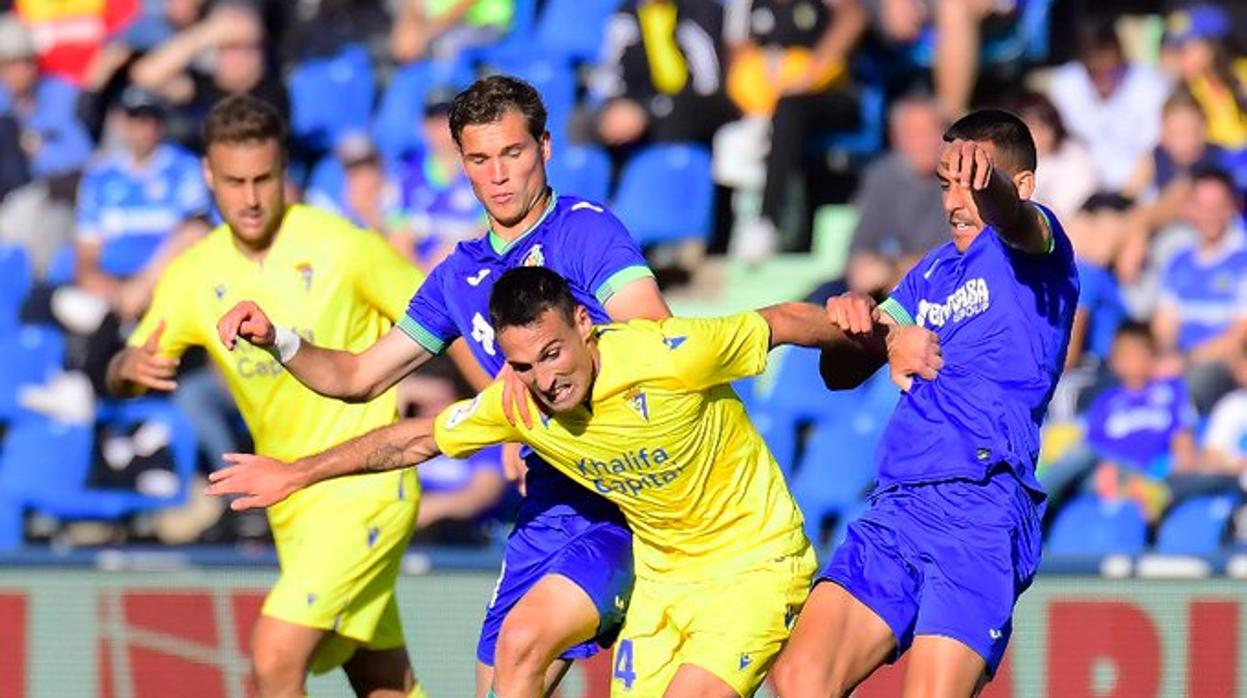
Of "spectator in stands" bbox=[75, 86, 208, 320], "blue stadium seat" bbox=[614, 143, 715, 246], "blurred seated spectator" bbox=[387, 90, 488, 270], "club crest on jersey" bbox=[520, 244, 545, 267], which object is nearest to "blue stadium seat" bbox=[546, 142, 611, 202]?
"blue stadium seat" bbox=[614, 143, 715, 246]

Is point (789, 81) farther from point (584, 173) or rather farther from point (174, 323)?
point (174, 323)

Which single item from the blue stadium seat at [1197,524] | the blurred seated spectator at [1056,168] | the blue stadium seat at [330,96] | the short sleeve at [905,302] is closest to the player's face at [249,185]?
the short sleeve at [905,302]

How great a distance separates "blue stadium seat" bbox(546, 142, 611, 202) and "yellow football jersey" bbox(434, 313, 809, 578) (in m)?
5.32

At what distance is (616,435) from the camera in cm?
627

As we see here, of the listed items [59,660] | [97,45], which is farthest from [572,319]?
[97,45]

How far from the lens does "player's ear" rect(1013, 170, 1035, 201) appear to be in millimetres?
6345

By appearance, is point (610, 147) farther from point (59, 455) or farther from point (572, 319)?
point (572, 319)

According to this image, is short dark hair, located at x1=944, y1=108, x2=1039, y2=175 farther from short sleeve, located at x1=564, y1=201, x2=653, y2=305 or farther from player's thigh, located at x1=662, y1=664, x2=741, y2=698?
player's thigh, located at x1=662, y1=664, x2=741, y2=698

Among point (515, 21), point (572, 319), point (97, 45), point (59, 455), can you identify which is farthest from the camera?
point (97, 45)

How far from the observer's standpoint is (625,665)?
6.61 m

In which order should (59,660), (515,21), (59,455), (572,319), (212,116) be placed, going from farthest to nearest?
1. (515,21)
2. (59,455)
3. (59,660)
4. (212,116)
5. (572,319)

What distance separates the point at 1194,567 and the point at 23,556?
4.61m

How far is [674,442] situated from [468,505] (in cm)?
443

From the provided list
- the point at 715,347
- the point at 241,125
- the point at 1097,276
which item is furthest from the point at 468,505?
the point at 715,347
